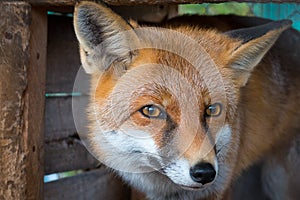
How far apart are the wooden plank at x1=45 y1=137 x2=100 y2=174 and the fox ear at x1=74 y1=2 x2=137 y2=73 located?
769 millimetres

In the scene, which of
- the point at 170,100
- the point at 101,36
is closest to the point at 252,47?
the point at 170,100

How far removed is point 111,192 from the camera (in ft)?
10.2

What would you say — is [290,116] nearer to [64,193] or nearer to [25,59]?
[64,193]

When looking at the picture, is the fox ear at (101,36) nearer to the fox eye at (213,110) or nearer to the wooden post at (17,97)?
the wooden post at (17,97)

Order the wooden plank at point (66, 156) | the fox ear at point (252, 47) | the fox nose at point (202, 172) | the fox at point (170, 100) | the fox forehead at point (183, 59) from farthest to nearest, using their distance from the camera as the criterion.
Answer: the wooden plank at point (66, 156), the fox ear at point (252, 47), the fox forehead at point (183, 59), the fox at point (170, 100), the fox nose at point (202, 172)

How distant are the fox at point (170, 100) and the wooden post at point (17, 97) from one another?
255 millimetres

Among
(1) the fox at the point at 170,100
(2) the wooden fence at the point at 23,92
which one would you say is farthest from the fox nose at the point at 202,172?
(2) the wooden fence at the point at 23,92

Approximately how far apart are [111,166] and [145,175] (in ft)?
0.54

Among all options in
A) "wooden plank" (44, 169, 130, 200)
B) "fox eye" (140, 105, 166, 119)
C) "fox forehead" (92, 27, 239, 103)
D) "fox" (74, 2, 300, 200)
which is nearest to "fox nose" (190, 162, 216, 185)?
"fox" (74, 2, 300, 200)

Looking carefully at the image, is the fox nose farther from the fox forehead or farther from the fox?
the fox forehead

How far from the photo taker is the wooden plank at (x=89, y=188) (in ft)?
8.98

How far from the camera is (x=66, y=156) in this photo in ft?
9.28

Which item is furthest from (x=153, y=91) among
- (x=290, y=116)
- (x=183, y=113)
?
(x=290, y=116)

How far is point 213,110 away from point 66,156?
1.16 metres
